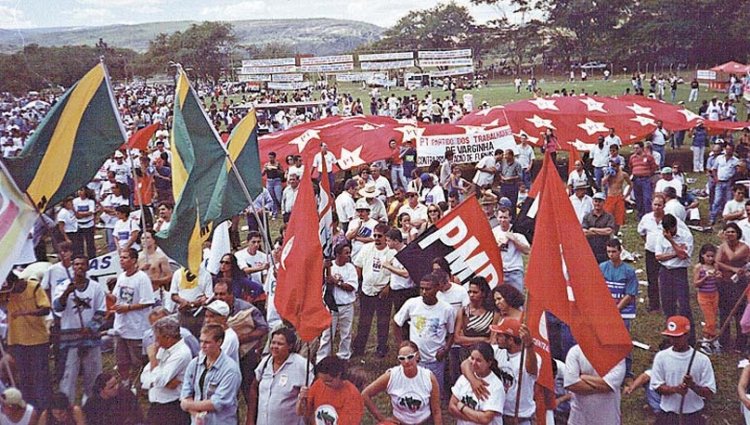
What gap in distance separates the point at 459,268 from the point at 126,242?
4.92m

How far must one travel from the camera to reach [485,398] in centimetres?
477

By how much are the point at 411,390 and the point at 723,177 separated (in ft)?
32.0

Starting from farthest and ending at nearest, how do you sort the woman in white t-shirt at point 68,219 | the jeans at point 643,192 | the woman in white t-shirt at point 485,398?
the jeans at point 643,192 < the woman in white t-shirt at point 68,219 < the woman in white t-shirt at point 485,398

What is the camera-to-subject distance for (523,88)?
172ft

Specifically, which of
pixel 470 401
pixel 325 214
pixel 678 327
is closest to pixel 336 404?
pixel 470 401

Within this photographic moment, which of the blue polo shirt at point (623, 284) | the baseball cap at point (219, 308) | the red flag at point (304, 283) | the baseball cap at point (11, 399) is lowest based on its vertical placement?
the blue polo shirt at point (623, 284)

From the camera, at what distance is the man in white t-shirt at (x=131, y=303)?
655cm

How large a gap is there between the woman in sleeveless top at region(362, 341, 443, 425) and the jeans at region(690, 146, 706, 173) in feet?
51.6

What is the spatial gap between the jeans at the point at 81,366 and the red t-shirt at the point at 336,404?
2528 millimetres

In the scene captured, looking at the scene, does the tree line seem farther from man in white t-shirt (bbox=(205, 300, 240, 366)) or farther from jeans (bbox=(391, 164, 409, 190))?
man in white t-shirt (bbox=(205, 300, 240, 366))

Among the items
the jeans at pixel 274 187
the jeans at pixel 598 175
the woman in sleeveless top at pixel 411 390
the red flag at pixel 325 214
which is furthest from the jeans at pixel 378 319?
the jeans at pixel 598 175

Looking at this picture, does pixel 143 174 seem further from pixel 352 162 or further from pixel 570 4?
pixel 570 4

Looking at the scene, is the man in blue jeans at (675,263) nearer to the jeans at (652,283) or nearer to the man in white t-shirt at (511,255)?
the jeans at (652,283)

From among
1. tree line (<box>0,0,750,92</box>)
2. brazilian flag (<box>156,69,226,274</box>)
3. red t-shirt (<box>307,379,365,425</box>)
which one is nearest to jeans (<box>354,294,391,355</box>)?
brazilian flag (<box>156,69,226,274</box>)
